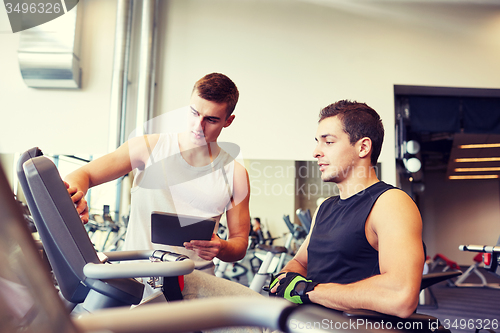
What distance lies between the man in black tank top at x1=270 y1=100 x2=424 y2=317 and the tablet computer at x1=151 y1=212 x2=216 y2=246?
35cm

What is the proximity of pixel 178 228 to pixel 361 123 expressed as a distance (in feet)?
2.77

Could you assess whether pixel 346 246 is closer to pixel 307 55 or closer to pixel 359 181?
pixel 359 181

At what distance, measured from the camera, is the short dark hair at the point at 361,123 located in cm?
147

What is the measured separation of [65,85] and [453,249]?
13260 mm

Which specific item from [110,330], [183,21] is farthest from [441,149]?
[110,330]

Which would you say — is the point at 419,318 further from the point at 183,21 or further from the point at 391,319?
the point at 183,21

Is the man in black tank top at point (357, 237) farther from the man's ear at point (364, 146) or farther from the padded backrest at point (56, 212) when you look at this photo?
the padded backrest at point (56, 212)

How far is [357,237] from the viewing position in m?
1.26

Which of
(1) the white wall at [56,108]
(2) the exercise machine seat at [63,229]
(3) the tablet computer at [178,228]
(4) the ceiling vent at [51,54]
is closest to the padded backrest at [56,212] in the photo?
(2) the exercise machine seat at [63,229]

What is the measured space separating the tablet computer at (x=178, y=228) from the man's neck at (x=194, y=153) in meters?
0.46

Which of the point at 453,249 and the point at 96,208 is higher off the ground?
the point at 96,208

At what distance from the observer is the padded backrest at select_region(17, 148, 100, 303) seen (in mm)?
760

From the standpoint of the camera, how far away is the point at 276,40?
5367 millimetres

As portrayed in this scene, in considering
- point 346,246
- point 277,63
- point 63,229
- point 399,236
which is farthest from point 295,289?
point 277,63
